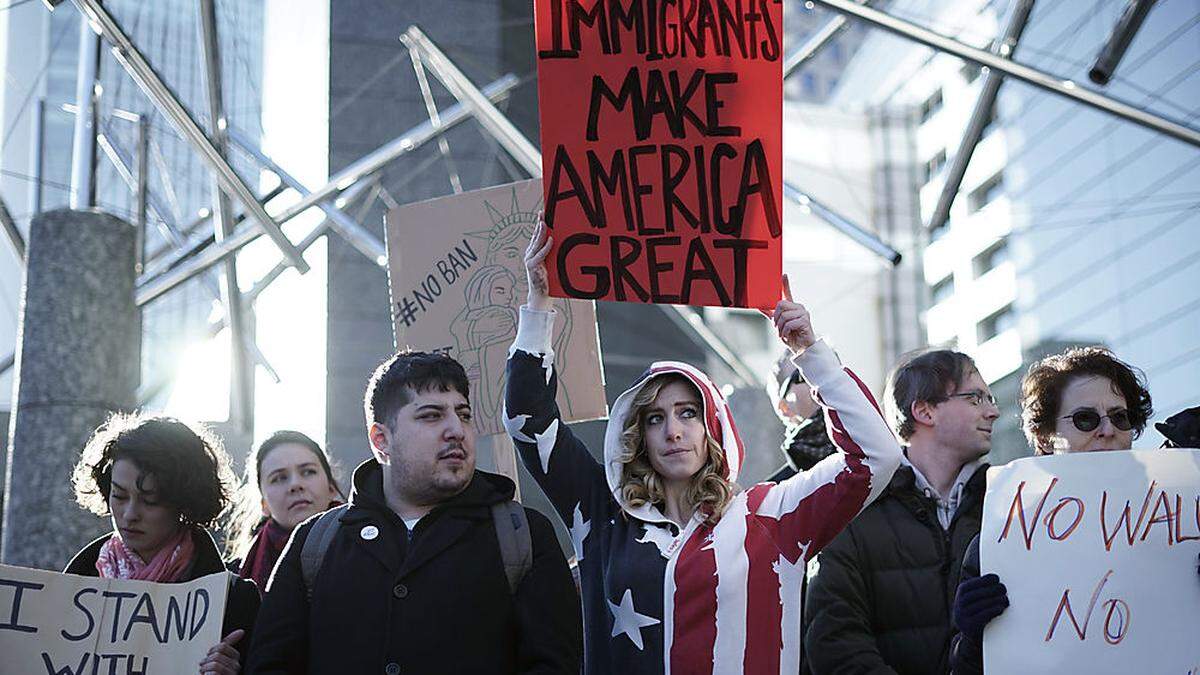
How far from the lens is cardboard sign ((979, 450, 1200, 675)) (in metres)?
3.28

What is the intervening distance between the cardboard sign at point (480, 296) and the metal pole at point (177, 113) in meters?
2.08

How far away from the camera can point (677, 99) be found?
4.07 metres

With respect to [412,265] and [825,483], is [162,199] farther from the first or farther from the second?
[825,483]

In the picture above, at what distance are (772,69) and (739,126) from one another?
0.18m

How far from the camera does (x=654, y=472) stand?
375 cm

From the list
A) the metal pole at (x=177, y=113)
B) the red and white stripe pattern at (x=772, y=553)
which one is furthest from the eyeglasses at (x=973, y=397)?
the metal pole at (x=177, y=113)

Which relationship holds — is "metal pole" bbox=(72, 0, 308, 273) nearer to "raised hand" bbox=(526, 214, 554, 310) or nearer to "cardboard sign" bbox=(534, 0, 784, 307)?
"cardboard sign" bbox=(534, 0, 784, 307)

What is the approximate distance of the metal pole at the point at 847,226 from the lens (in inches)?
340

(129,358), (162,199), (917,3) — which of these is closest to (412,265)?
(129,358)

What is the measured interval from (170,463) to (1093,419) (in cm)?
222

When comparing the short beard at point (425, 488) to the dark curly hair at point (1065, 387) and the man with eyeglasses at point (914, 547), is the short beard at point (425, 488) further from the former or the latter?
the dark curly hair at point (1065, 387)

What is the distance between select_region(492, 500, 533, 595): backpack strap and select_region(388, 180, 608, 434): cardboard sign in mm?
1685

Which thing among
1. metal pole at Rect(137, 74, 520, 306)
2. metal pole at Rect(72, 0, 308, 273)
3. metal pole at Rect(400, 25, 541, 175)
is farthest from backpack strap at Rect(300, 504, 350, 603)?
metal pole at Rect(137, 74, 520, 306)

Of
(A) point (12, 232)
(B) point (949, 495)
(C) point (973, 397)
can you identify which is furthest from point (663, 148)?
(A) point (12, 232)
